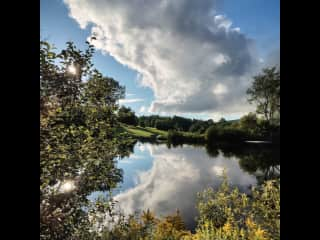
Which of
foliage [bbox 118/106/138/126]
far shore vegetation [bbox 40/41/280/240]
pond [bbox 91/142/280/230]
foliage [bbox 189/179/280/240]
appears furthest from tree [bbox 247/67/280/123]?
foliage [bbox 118/106/138/126]

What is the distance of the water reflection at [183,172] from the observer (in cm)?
225

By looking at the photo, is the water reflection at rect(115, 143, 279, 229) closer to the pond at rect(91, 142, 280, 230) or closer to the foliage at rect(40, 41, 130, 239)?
the pond at rect(91, 142, 280, 230)

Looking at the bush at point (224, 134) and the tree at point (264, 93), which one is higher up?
the tree at point (264, 93)

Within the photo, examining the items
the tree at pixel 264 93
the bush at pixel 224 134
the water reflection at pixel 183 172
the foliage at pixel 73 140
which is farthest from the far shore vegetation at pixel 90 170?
the bush at pixel 224 134

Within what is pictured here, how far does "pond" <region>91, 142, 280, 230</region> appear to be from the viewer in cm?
222

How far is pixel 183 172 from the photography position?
2844 mm

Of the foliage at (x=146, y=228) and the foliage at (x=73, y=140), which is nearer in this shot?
the foliage at (x=73, y=140)

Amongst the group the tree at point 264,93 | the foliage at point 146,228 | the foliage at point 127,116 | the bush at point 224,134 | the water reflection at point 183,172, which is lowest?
the foliage at point 146,228

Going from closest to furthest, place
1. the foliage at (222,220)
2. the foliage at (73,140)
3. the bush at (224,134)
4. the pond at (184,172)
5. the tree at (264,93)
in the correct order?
the foliage at (73,140) < the foliage at (222,220) < the tree at (264,93) < the pond at (184,172) < the bush at (224,134)

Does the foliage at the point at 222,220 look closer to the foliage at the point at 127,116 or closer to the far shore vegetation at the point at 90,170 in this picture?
the far shore vegetation at the point at 90,170
